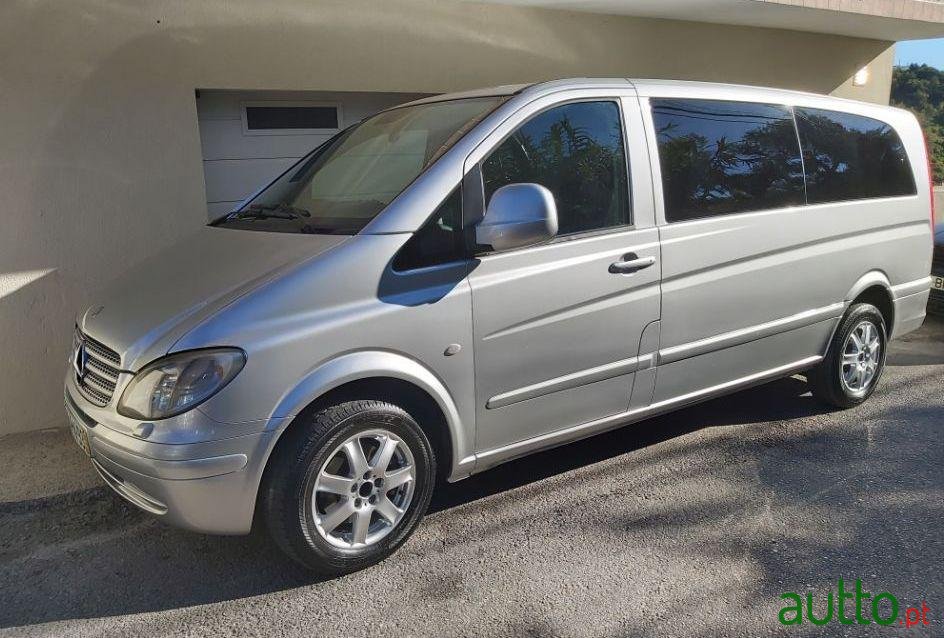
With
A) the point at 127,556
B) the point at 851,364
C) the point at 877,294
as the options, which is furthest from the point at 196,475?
the point at 877,294

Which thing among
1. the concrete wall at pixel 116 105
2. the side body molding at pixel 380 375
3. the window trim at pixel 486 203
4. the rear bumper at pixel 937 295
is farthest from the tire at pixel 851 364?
the concrete wall at pixel 116 105

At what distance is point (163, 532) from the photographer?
3584mm

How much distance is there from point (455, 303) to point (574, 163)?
3.05ft

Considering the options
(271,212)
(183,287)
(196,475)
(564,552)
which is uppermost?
(271,212)

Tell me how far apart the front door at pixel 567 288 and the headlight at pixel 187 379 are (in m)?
1.01

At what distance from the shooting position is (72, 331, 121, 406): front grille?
3031 millimetres

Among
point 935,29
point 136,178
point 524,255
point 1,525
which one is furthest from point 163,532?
point 935,29

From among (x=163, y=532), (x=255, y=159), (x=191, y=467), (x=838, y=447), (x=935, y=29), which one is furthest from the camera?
(x=935, y=29)

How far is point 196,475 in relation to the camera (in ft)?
9.13

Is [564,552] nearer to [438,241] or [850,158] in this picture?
[438,241]

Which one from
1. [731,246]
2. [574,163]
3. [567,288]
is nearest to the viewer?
[567,288]

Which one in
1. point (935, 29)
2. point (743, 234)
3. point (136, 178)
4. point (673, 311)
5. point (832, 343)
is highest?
point (935, 29)

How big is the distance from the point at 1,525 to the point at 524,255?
2.75 meters

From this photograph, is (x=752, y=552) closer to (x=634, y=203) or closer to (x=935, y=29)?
(x=634, y=203)
